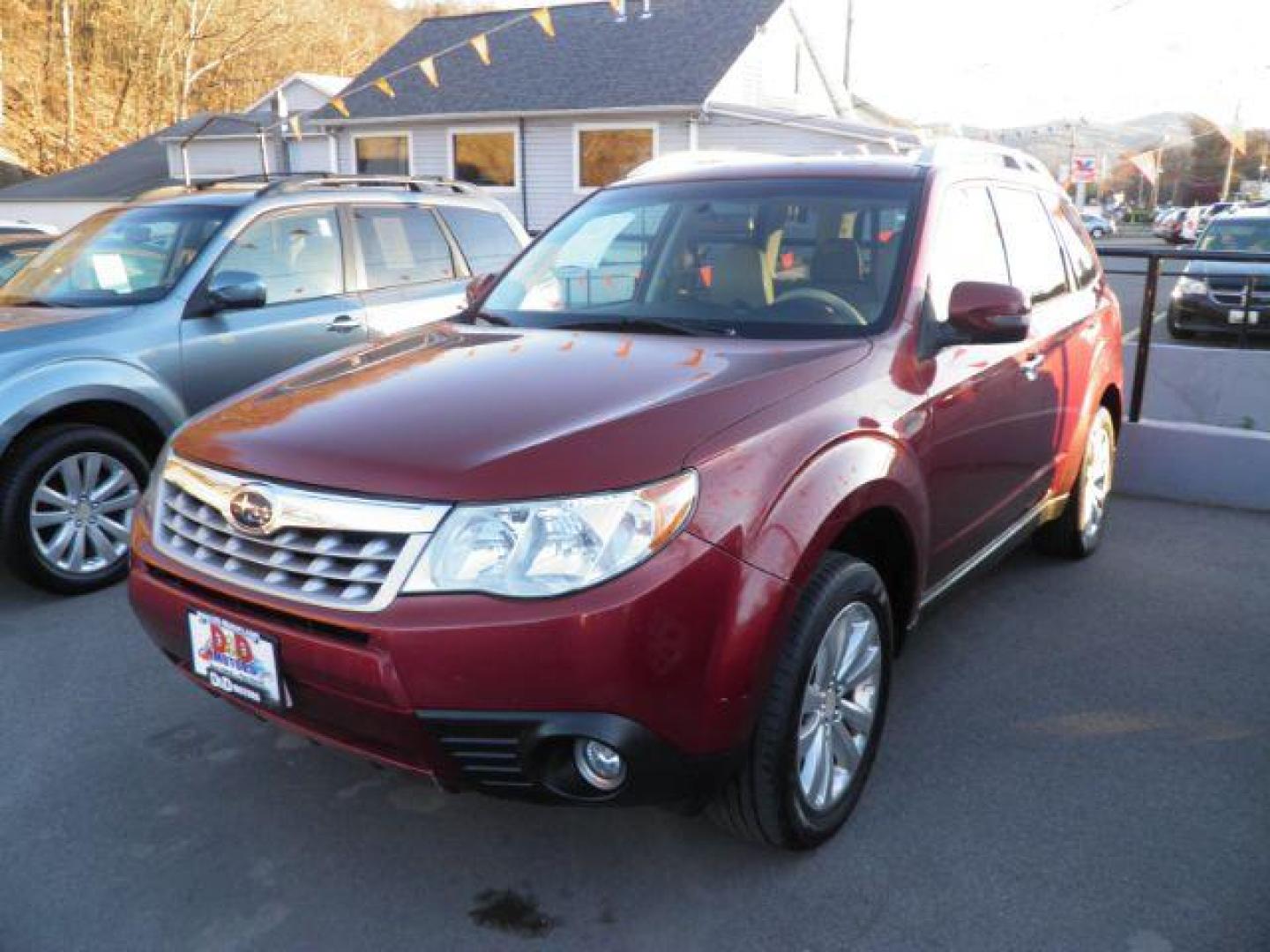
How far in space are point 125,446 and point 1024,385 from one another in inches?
149

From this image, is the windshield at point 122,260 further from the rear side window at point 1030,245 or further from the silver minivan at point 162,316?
the rear side window at point 1030,245

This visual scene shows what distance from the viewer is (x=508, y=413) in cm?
249

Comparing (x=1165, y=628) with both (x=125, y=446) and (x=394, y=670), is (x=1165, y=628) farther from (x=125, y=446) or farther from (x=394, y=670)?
(x=125, y=446)

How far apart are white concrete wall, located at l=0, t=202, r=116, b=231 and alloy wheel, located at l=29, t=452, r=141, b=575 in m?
26.3

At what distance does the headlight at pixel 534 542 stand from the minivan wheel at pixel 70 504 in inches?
111

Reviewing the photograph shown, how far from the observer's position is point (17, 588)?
4.73m

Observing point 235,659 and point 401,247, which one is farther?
point 401,247

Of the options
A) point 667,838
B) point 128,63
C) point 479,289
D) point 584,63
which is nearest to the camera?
point 667,838

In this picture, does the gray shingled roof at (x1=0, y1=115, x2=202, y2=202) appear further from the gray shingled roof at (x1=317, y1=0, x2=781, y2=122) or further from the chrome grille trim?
the chrome grille trim

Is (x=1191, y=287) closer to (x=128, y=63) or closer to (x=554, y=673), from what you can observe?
(x=554, y=673)

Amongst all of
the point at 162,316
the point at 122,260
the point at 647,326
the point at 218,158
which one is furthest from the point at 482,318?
the point at 218,158

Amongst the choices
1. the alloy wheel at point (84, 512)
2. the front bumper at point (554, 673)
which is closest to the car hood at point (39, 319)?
the alloy wheel at point (84, 512)

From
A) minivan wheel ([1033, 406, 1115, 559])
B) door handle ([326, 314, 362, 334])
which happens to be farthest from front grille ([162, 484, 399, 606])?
minivan wheel ([1033, 406, 1115, 559])

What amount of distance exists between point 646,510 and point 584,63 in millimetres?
23161
